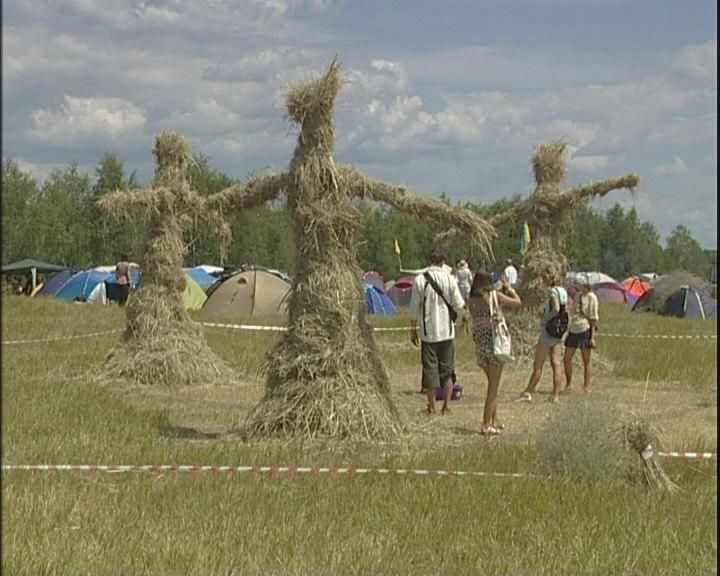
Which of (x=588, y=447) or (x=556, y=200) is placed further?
(x=556, y=200)

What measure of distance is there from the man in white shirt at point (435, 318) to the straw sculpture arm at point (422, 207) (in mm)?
1624

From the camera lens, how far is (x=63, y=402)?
11.2m

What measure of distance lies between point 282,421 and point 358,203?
220 centimetres

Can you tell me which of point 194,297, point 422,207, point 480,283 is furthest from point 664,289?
point 422,207

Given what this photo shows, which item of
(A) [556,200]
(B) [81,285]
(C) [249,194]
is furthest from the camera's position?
(B) [81,285]

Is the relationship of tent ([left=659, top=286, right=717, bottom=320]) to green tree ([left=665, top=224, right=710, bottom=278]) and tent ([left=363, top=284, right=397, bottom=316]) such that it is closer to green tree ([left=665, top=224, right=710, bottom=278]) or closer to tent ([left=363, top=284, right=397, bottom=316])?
tent ([left=363, top=284, right=397, bottom=316])

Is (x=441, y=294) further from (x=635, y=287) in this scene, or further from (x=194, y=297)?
(x=635, y=287)

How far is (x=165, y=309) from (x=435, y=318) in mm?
5067

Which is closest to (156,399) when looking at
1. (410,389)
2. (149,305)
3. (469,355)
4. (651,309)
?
(149,305)

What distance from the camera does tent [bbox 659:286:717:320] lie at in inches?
1367

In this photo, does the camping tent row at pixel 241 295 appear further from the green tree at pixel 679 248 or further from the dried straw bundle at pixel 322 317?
the green tree at pixel 679 248

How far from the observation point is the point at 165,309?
1527 centimetres

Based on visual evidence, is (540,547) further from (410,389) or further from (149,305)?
(149,305)

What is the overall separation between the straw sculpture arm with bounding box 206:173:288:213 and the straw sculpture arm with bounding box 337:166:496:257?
0.71 m
